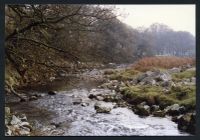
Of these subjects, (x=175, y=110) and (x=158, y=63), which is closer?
(x=175, y=110)

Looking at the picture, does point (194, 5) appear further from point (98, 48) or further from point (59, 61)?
point (59, 61)

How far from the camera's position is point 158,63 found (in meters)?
7.04

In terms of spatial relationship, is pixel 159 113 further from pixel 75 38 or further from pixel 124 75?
pixel 75 38

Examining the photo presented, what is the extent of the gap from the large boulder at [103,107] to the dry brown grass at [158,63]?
2.03 ft

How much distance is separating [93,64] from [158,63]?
0.88 metres

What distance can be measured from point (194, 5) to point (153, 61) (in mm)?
913

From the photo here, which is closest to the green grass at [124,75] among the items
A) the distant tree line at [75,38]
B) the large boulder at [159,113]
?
the distant tree line at [75,38]

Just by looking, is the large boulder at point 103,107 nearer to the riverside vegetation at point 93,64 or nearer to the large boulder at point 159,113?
the riverside vegetation at point 93,64

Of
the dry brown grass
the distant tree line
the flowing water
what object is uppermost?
the distant tree line

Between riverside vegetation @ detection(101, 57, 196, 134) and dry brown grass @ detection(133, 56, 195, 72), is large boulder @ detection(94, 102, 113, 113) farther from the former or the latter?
dry brown grass @ detection(133, 56, 195, 72)

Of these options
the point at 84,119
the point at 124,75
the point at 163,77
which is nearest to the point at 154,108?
the point at 163,77

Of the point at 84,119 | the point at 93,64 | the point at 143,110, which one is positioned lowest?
the point at 84,119

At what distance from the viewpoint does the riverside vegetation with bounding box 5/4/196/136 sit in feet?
22.6

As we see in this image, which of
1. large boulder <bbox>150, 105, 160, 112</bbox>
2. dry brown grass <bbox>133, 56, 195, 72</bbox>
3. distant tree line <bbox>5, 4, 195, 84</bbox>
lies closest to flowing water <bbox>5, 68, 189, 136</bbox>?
large boulder <bbox>150, 105, 160, 112</bbox>
